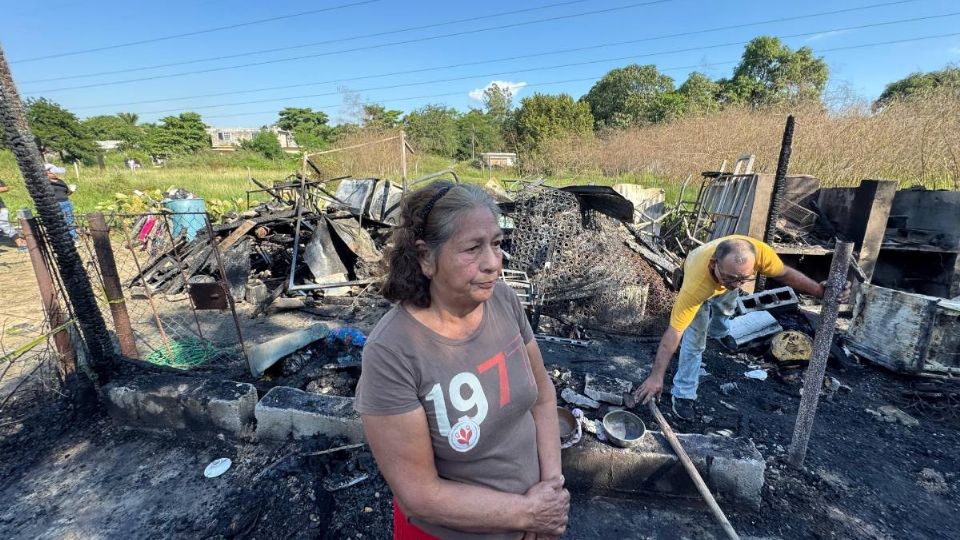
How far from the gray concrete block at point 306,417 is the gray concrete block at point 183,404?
0.19 meters

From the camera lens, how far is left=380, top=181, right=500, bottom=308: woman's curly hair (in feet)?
4.08

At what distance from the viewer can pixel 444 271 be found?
1243mm

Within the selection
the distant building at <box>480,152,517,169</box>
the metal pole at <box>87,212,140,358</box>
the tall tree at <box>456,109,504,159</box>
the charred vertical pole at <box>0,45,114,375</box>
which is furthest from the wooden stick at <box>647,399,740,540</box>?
the tall tree at <box>456,109,504,159</box>

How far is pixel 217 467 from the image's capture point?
2.83 metres

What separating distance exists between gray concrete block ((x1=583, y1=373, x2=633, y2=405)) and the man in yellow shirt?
24 cm

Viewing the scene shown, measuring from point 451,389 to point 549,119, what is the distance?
33741 mm

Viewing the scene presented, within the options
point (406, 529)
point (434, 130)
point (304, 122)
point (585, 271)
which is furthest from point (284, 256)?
point (304, 122)

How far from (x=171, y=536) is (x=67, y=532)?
65cm

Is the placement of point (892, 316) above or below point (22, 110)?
below

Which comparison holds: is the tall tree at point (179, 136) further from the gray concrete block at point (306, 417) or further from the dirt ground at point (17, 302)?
the gray concrete block at point (306, 417)

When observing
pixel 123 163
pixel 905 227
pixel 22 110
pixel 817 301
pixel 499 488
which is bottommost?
pixel 817 301

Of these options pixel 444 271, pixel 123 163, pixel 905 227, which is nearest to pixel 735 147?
pixel 905 227

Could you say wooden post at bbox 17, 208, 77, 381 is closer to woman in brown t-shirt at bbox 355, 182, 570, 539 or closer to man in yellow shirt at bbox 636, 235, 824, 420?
woman in brown t-shirt at bbox 355, 182, 570, 539

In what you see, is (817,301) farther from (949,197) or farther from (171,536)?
(171,536)
